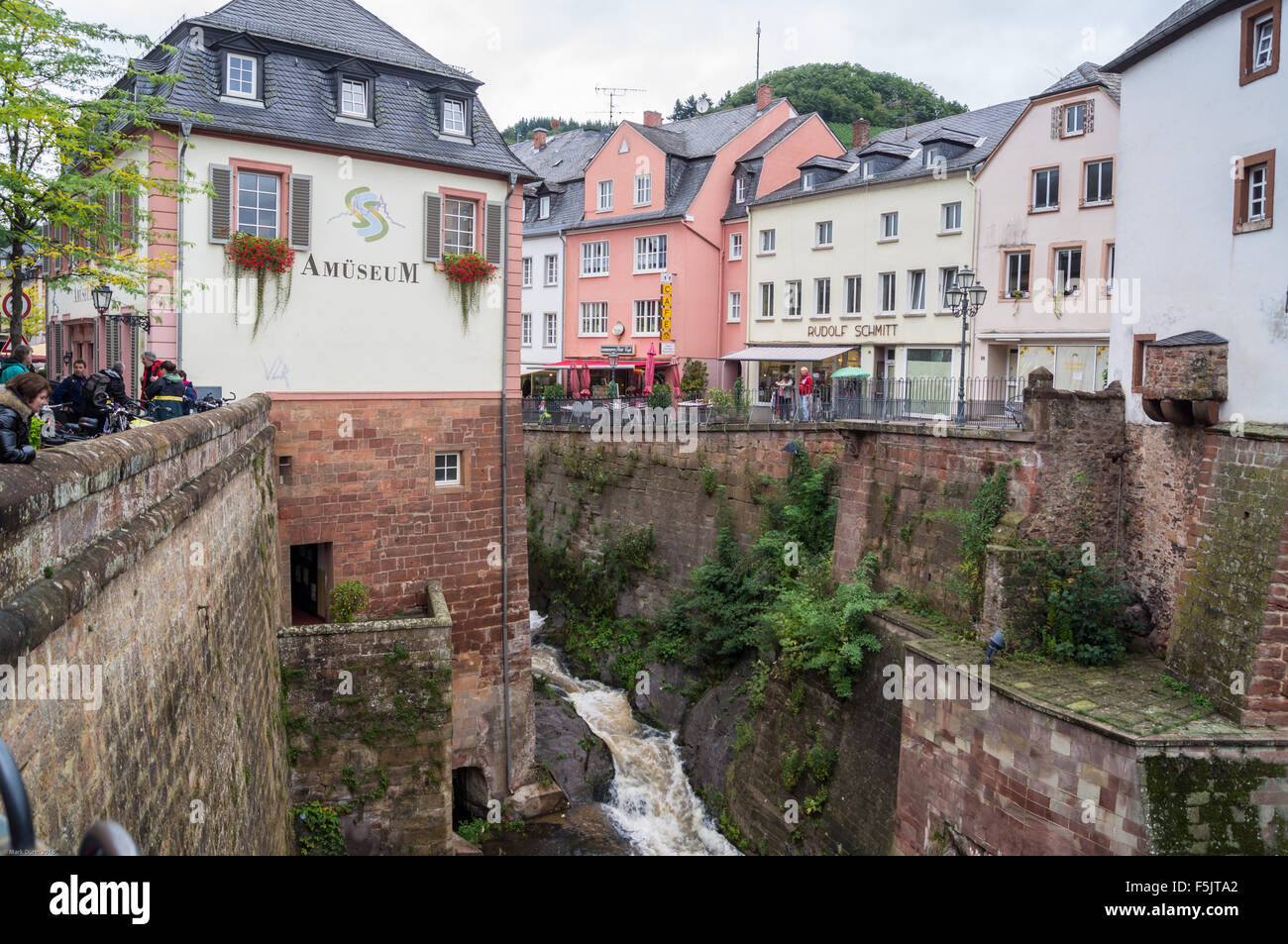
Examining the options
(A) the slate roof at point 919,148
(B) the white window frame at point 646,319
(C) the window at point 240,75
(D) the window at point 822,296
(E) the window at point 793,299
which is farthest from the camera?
(B) the white window frame at point 646,319

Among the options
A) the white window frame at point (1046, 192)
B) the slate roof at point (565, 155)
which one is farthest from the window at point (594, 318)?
the white window frame at point (1046, 192)

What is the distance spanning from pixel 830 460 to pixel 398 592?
10.00 m

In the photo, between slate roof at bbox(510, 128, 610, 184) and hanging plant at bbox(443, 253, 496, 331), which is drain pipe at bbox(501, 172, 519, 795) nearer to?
hanging plant at bbox(443, 253, 496, 331)

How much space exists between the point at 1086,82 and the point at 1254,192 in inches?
589

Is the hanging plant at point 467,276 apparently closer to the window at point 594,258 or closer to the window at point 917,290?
the window at point 917,290

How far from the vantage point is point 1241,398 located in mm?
13727

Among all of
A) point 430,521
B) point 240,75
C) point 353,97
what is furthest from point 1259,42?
point 240,75

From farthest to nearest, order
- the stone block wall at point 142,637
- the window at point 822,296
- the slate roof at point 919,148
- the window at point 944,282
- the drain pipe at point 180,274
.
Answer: the window at point 822,296
the slate roof at point 919,148
the window at point 944,282
the drain pipe at point 180,274
the stone block wall at point 142,637

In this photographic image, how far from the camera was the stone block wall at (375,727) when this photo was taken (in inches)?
557

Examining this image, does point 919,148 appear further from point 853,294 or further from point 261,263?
point 261,263

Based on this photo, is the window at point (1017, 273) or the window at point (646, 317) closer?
the window at point (1017, 273)

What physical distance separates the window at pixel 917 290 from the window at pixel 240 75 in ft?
71.2

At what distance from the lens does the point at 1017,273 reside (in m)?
29.2

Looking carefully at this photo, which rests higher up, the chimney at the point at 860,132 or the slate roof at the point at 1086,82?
the chimney at the point at 860,132
